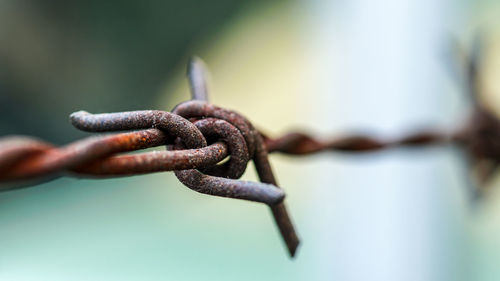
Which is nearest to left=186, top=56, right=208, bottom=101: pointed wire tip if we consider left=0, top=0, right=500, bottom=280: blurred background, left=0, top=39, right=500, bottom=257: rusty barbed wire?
left=0, top=39, right=500, bottom=257: rusty barbed wire

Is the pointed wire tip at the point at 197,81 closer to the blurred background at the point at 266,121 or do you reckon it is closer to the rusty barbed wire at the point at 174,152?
the rusty barbed wire at the point at 174,152

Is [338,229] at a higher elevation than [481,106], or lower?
lower

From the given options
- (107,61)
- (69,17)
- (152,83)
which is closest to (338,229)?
(152,83)

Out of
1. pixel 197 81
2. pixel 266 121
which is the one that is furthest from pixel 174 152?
pixel 266 121

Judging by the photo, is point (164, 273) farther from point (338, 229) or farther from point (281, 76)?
point (281, 76)

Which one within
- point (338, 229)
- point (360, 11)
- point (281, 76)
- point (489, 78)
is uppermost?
point (360, 11)

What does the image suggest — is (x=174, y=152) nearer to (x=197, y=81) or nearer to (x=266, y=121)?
(x=197, y=81)

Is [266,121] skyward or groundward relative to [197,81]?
groundward
